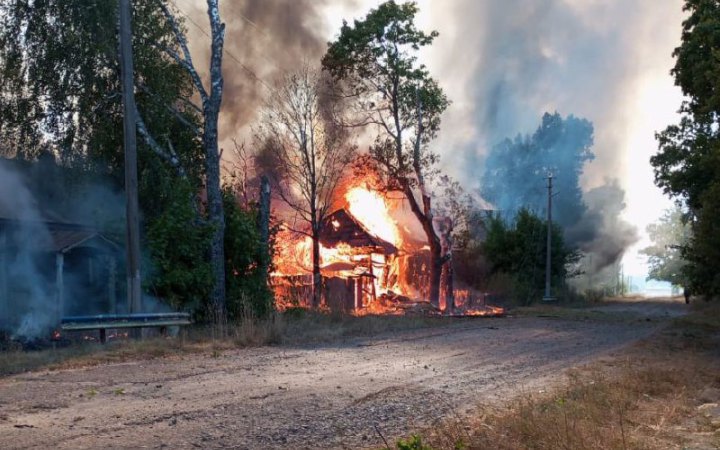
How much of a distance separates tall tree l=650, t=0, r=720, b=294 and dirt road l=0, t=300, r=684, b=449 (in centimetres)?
698

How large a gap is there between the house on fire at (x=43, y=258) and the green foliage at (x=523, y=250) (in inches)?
1092

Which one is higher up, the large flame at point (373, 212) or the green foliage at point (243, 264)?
the large flame at point (373, 212)

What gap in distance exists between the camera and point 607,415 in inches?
293

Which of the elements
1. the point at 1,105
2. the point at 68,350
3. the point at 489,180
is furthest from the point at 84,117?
the point at 489,180

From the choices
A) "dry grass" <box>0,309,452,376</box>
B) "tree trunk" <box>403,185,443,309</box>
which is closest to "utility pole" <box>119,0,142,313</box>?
"dry grass" <box>0,309,452,376</box>

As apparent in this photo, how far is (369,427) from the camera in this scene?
22.7ft

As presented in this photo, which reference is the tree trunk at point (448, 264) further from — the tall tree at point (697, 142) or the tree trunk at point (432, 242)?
the tall tree at point (697, 142)

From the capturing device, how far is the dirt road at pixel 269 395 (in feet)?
20.6

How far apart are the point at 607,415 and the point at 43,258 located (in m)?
16.5

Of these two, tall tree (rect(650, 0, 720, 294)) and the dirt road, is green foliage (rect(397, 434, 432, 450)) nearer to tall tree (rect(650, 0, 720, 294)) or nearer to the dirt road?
the dirt road

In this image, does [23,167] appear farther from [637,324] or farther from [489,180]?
[489,180]

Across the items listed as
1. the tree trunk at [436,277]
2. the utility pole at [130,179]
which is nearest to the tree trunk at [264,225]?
the utility pole at [130,179]

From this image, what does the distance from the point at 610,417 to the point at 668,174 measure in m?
19.5

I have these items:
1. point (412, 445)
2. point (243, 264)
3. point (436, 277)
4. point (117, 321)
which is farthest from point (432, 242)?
point (412, 445)
